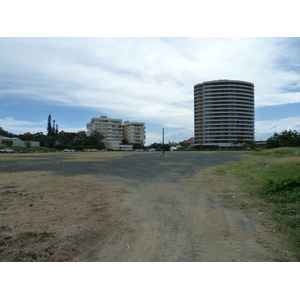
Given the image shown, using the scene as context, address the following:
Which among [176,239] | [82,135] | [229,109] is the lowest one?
[176,239]

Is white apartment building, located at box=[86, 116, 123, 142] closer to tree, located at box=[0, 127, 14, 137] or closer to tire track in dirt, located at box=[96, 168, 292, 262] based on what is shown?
tree, located at box=[0, 127, 14, 137]

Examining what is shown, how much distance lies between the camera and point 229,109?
113 metres

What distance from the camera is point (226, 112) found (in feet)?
372

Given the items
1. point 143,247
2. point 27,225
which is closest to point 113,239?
point 143,247

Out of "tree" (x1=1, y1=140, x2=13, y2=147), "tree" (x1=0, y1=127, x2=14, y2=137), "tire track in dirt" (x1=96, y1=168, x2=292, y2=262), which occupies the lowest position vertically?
"tire track in dirt" (x1=96, y1=168, x2=292, y2=262)

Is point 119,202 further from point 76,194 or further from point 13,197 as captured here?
point 13,197

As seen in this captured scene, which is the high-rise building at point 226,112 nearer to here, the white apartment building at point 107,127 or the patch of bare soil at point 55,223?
the white apartment building at point 107,127

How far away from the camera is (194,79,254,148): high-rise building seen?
113312mm

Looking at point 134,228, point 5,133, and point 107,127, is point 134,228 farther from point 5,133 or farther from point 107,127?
point 107,127

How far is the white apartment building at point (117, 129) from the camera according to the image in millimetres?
128350

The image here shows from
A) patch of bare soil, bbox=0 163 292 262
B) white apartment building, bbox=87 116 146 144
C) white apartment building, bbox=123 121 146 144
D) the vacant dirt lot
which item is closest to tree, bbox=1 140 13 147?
white apartment building, bbox=87 116 146 144

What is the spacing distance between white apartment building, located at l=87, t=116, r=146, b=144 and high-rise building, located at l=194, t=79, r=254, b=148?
3587 centimetres

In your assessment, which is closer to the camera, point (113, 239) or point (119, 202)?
point (113, 239)

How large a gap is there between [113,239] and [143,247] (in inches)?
26.3
